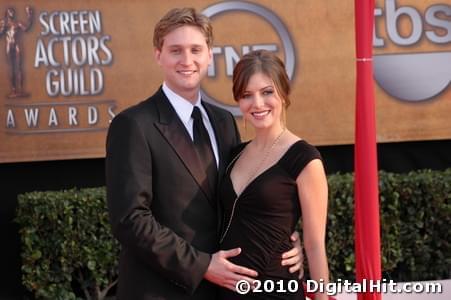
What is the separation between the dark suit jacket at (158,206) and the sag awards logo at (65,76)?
8.99 ft

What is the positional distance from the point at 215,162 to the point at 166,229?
33 cm

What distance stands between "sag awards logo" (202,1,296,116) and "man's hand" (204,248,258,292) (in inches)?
116

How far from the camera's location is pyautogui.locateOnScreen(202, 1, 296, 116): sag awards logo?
18.4 feet

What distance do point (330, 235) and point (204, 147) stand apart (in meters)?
2.91

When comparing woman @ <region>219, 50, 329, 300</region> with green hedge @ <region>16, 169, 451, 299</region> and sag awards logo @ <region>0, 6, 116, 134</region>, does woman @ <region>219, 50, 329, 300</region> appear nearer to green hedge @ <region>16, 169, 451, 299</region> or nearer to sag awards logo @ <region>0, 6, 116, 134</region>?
green hedge @ <region>16, 169, 451, 299</region>

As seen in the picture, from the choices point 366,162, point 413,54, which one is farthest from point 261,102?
point 413,54

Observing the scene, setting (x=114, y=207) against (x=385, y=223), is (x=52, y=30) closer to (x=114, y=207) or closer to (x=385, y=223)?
(x=385, y=223)

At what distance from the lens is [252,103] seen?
Answer: 2793 mm

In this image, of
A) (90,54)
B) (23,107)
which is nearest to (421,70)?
(90,54)

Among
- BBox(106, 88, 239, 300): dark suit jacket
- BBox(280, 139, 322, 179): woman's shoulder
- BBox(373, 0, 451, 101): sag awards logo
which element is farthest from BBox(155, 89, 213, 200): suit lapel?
BBox(373, 0, 451, 101): sag awards logo

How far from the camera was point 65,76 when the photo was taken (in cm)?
546

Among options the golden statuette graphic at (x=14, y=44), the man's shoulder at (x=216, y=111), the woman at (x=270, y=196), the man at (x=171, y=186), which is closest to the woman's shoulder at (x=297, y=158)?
the woman at (x=270, y=196)

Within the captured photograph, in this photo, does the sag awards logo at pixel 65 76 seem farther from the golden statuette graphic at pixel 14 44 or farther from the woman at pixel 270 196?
the woman at pixel 270 196

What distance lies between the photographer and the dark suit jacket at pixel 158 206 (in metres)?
2.59
